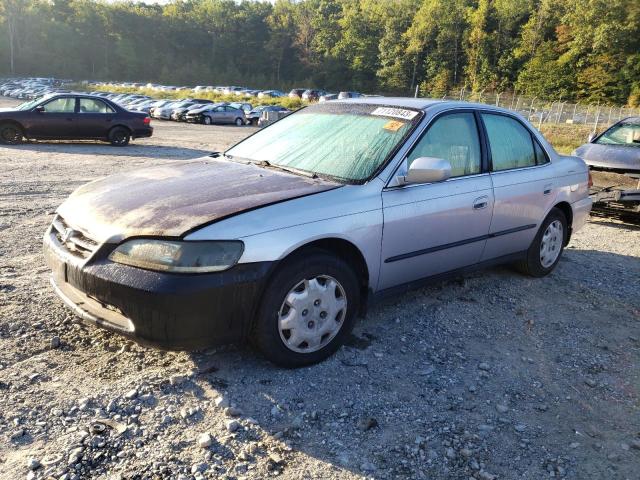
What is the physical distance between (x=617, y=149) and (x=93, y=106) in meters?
13.4

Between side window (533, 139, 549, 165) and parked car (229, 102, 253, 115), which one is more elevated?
parked car (229, 102, 253, 115)

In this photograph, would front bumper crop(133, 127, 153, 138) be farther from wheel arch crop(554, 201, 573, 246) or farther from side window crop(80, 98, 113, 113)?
wheel arch crop(554, 201, 573, 246)

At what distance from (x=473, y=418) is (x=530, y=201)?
255 cm

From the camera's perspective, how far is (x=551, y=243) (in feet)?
17.5

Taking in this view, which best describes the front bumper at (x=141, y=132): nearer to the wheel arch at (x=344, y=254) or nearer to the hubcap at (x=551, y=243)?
the hubcap at (x=551, y=243)

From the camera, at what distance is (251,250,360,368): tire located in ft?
9.96

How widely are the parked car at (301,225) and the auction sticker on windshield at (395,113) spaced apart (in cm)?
2

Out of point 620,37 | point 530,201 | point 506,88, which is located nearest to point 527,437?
point 530,201

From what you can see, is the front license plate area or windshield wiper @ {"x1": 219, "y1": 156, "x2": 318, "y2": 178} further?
windshield wiper @ {"x1": 219, "y1": 156, "x2": 318, "y2": 178}

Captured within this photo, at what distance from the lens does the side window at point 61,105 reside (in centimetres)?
1459

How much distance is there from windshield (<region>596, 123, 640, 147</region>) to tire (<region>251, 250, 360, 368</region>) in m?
7.65

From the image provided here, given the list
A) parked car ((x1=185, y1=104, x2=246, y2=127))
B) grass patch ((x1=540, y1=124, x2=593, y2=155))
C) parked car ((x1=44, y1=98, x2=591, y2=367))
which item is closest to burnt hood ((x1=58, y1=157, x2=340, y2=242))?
parked car ((x1=44, y1=98, x2=591, y2=367))

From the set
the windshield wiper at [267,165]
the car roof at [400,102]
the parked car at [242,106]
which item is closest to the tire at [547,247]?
the car roof at [400,102]

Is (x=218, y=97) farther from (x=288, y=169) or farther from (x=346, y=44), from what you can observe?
(x=346, y=44)
